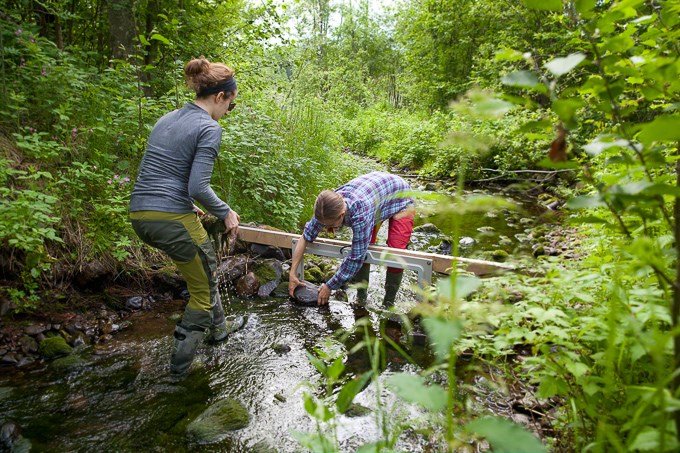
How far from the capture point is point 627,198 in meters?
0.99

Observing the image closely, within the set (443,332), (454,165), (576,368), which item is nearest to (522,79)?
(443,332)

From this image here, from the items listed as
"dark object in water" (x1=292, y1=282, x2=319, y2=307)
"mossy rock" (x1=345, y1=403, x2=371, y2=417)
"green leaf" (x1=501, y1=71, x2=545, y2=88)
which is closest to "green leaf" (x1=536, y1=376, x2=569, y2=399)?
"green leaf" (x1=501, y1=71, x2=545, y2=88)

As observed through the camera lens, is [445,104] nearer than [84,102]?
No

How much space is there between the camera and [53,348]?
322 centimetres

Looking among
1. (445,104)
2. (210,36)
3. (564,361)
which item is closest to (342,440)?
(564,361)

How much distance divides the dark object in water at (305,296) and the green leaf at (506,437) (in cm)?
353

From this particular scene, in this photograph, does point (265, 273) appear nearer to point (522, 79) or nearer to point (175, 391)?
point (175, 391)

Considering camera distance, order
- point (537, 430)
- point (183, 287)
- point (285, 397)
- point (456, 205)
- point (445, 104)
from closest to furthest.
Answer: point (456, 205) < point (537, 430) < point (285, 397) < point (183, 287) < point (445, 104)

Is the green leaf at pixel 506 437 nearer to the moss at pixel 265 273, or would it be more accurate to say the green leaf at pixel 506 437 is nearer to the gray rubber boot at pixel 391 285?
the gray rubber boot at pixel 391 285

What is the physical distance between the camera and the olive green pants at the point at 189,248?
8.95 feet

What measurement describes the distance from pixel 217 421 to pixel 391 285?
2212mm

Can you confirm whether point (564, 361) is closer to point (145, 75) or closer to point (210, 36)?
point (145, 75)

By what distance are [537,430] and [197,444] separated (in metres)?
1.84

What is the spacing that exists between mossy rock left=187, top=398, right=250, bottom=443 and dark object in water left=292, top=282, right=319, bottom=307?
5.44ft
